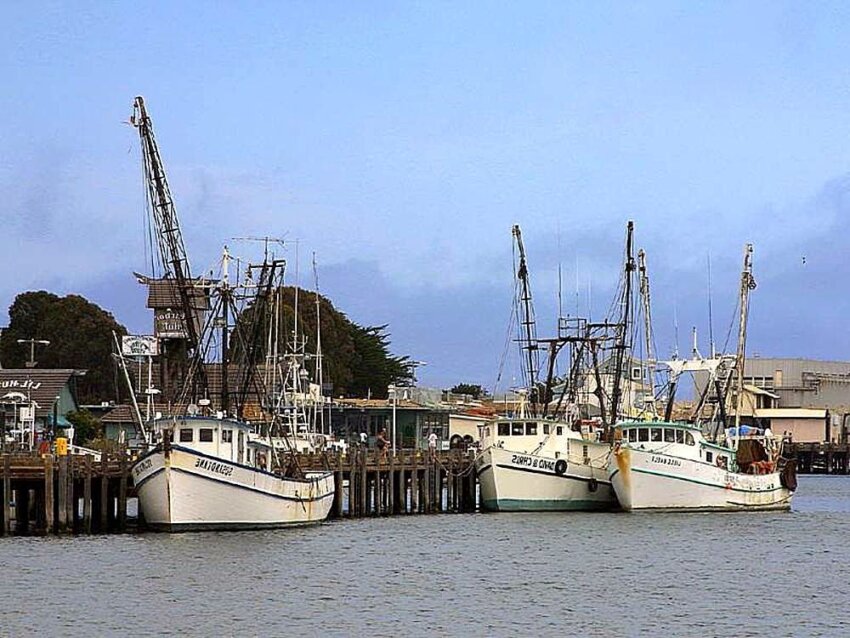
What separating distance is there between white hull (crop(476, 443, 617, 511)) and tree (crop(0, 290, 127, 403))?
214ft

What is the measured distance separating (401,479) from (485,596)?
1200 inches

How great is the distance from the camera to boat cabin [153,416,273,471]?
186 feet

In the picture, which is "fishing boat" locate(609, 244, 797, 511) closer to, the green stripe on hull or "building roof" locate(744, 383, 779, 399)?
the green stripe on hull

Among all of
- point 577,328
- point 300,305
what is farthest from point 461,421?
point 577,328

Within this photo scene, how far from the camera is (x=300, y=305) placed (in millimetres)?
138500

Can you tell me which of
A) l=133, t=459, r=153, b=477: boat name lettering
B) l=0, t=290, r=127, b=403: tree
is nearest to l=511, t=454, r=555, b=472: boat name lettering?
l=133, t=459, r=153, b=477: boat name lettering

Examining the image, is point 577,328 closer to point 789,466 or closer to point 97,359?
point 789,466

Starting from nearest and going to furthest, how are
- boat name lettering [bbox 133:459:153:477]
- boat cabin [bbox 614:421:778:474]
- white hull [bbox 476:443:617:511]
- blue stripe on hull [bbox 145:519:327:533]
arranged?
blue stripe on hull [bbox 145:519:327:533] → boat name lettering [bbox 133:459:153:477] → boat cabin [bbox 614:421:778:474] → white hull [bbox 476:443:617:511]

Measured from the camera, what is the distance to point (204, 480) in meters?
56.4

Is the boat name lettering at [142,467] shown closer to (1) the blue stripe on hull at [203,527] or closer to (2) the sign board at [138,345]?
(1) the blue stripe on hull at [203,527]

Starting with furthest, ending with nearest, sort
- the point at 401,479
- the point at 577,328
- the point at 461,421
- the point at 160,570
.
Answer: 1. the point at 461,421
2. the point at 577,328
3. the point at 401,479
4. the point at 160,570

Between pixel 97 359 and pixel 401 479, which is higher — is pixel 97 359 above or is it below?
above

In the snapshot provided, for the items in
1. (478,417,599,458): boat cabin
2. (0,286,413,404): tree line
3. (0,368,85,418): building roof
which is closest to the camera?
(478,417,599,458): boat cabin

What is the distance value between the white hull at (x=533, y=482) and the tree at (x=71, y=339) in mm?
65149
